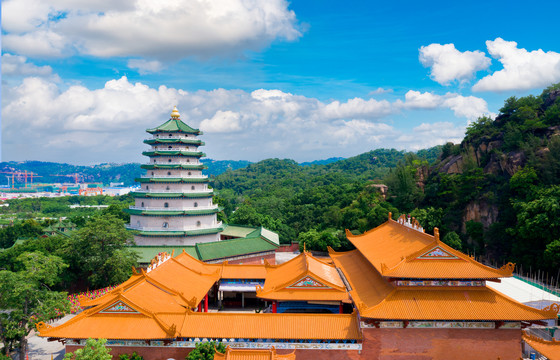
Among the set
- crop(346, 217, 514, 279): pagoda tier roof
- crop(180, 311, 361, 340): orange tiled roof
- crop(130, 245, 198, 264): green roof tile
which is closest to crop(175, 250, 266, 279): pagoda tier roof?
crop(130, 245, 198, 264): green roof tile

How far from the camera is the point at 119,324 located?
1525 centimetres

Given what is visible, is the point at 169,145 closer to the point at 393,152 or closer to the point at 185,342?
the point at 185,342

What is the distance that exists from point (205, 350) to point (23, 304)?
10154 mm

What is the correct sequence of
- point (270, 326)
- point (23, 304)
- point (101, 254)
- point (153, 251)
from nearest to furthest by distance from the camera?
1. point (270, 326)
2. point (23, 304)
3. point (101, 254)
4. point (153, 251)

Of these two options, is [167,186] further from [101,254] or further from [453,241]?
[453,241]

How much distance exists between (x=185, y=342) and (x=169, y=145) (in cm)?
2146

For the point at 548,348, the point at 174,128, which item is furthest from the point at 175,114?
the point at 548,348

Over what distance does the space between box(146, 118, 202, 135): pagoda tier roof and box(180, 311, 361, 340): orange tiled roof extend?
20.8 m

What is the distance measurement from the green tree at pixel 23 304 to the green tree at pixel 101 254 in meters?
5.89

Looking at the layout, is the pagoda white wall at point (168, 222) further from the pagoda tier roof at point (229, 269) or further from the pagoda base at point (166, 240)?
the pagoda tier roof at point (229, 269)

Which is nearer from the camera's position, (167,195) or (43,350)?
(43,350)

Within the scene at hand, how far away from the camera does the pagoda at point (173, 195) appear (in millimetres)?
31922

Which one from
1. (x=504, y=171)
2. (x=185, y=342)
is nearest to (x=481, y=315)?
(x=185, y=342)

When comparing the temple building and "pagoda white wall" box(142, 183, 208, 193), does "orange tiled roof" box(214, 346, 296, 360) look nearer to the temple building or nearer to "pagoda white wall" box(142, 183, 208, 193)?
the temple building
